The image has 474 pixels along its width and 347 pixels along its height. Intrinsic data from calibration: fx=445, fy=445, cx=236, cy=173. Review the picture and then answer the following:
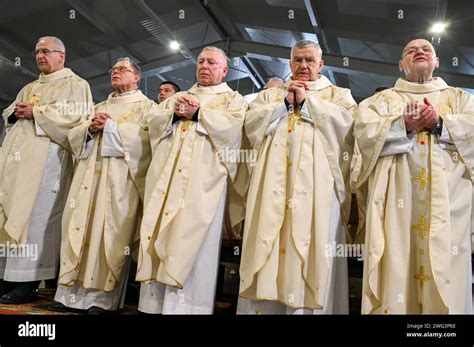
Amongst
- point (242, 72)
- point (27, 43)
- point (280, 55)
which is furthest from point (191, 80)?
point (27, 43)

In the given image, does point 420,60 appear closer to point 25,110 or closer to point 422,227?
point 422,227

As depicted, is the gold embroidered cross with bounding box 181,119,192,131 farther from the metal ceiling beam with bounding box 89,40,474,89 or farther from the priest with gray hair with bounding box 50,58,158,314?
the metal ceiling beam with bounding box 89,40,474,89

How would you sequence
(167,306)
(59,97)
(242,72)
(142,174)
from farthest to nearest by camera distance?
1. (242,72)
2. (59,97)
3. (142,174)
4. (167,306)

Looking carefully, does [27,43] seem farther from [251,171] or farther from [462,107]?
[462,107]

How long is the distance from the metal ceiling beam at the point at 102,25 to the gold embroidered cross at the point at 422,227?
7573 millimetres

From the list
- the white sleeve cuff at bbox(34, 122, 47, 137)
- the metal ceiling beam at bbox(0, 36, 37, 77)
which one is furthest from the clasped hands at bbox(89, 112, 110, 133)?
the metal ceiling beam at bbox(0, 36, 37, 77)

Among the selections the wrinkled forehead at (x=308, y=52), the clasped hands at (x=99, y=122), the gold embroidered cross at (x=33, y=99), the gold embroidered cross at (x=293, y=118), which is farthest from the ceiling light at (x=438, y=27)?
the gold embroidered cross at (x=33, y=99)

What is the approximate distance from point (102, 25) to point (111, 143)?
6223mm

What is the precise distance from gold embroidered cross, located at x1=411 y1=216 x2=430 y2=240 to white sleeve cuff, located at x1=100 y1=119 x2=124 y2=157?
2.38 m

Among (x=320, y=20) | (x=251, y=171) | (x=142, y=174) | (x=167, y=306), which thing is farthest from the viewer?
(x=320, y=20)

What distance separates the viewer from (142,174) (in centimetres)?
389

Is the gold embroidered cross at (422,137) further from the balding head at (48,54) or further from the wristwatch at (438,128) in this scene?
the balding head at (48,54)

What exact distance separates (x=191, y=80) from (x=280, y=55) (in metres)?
3.31

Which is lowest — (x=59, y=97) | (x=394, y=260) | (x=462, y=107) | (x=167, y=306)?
(x=167, y=306)
